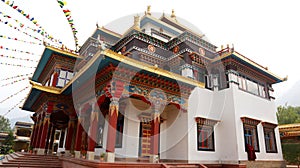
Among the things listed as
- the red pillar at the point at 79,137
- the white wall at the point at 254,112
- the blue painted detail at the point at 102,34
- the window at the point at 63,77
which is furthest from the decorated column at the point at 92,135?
the blue painted detail at the point at 102,34

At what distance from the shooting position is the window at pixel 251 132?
13039mm

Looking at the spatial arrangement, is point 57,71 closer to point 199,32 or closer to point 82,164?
point 82,164

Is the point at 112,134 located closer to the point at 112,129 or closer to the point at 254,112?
the point at 112,129

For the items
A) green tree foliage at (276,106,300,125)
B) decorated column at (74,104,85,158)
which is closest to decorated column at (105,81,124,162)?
decorated column at (74,104,85,158)

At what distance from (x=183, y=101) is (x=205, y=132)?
305cm

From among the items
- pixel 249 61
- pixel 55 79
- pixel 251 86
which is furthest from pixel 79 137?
pixel 249 61

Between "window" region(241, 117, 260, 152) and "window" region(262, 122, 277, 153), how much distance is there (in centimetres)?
125

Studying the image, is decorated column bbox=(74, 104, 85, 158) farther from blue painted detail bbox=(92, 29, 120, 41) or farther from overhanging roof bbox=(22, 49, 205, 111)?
blue painted detail bbox=(92, 29, 120, 41)

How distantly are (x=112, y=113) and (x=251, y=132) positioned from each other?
995cm

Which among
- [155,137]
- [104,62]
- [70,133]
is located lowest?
[155,137]

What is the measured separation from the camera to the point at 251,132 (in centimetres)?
1355

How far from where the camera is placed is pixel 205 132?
12.7 m

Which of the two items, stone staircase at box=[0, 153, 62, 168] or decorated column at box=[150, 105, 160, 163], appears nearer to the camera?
decorated column at box=[150, 105, 160, 163]

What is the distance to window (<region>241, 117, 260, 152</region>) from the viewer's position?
13.0 metres
